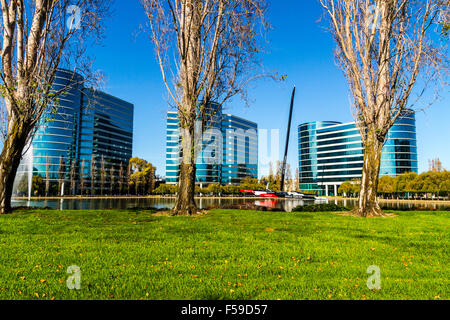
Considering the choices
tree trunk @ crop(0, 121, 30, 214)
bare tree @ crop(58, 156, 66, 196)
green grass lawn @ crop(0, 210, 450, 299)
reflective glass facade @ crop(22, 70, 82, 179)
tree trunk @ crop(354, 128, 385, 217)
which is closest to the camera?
green grass lawn @ crop(0, 210, 450, 299)

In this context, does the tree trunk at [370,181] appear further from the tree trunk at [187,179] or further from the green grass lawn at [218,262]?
the tree trunk at [187,179]

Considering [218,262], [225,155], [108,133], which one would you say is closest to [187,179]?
[218,262]

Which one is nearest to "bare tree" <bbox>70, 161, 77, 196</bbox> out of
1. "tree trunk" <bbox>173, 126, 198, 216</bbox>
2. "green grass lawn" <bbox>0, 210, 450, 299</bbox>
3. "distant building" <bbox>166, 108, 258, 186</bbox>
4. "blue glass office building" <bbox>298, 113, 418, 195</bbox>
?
"distant building" <bbox>166, 108, 258, 186</bbox>

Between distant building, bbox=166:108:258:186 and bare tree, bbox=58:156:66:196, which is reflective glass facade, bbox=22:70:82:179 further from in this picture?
distant building, bbox=166:108:258:186

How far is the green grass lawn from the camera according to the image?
146 inches

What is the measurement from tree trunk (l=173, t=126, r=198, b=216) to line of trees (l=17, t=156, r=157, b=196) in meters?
75.2

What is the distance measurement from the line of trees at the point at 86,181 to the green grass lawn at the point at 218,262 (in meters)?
80.5

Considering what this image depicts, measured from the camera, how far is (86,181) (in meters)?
102

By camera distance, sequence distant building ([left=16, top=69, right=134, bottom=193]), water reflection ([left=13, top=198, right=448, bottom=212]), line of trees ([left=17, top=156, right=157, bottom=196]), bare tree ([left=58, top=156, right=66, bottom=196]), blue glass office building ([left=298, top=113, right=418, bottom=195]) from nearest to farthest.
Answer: water reflection ([left=13, top=198, right=448, bottom=212]) → line of trees ([left=17, top=156, right=157, bottom=196]) → bare tree ([left=58, top=156, right=66, bottom=196]) → distant building ([left=16, top=69, right=134, bottom=193]) → blue glass office building ([left=298, top=113, right=418, bottom=195])

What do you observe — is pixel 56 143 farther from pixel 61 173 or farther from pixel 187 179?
pixel 187 179

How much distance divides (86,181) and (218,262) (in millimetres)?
108245

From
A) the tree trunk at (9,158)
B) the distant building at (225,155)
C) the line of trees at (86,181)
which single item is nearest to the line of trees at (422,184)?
→ the tree trunk at (9,158)
